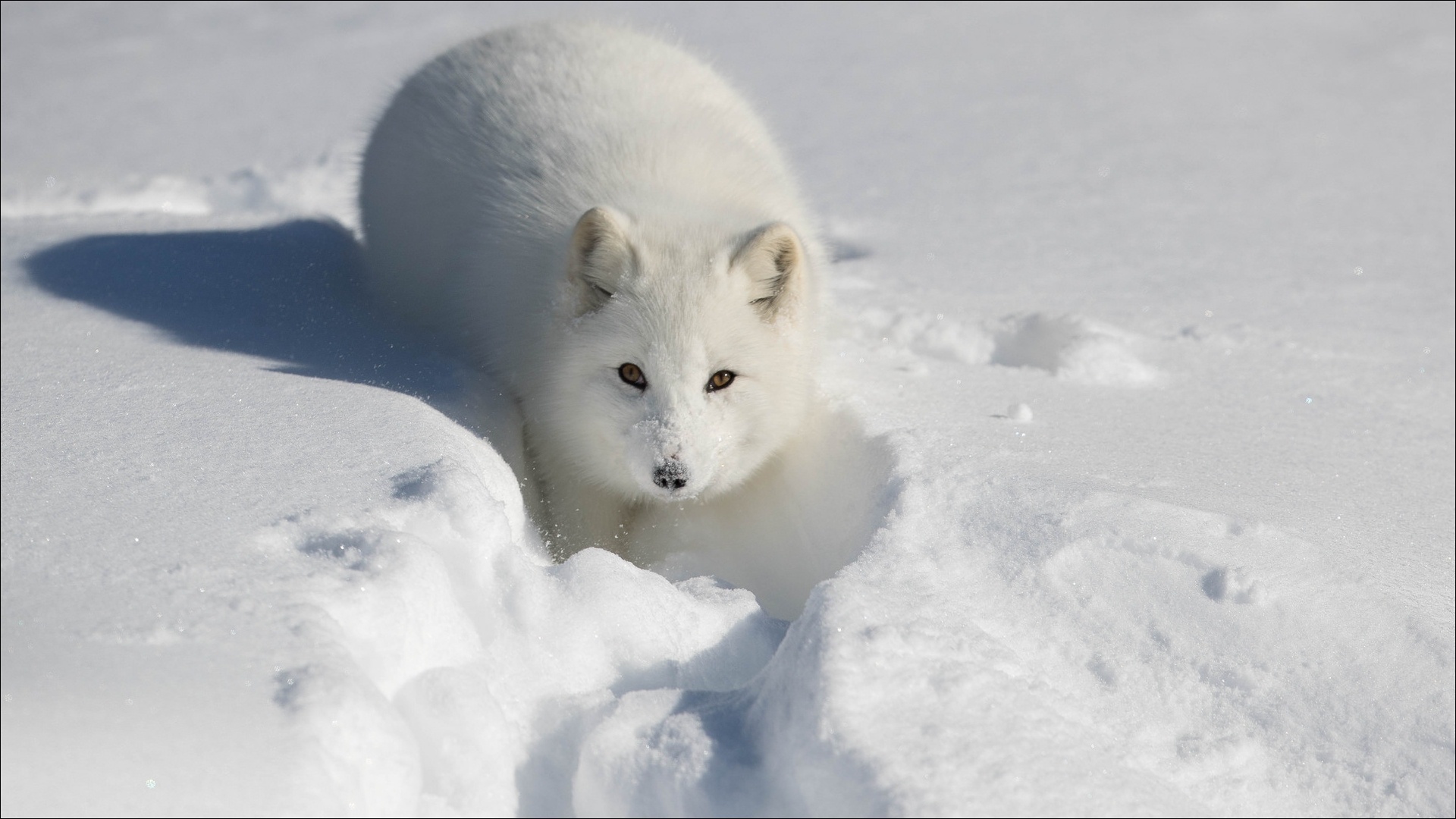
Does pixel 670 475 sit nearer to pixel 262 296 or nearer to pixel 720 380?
pixel 720 380

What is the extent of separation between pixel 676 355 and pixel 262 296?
183 centimetres

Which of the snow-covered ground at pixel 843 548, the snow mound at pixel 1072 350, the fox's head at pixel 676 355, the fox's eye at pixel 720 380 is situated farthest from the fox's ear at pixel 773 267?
the snow mound at pixel 1072 350

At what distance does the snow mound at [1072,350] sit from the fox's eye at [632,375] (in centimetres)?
152

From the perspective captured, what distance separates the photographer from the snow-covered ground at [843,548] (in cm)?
176

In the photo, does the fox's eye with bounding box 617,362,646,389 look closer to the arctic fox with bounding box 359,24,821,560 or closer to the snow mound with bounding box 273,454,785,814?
the arctic fox with bounding box 359,24,821,560

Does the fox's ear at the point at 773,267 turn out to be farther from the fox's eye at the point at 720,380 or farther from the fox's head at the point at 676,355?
the fox's eye at the point at 720,380

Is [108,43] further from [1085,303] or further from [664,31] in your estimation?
[1085,303]

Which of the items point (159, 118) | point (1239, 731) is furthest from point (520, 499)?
point (159, 118)

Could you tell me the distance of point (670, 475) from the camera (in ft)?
9.85

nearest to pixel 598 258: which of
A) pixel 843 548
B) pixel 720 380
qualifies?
pixel 720 380

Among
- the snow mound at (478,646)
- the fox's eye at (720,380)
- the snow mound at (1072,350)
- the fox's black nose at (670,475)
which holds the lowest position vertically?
the snow mound at (1072,350)

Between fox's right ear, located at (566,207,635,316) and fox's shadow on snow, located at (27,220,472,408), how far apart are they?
506mm

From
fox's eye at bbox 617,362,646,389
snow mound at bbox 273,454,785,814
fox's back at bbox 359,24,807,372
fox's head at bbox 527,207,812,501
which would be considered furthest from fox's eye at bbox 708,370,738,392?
snow mound at bbox 273,454,785,814

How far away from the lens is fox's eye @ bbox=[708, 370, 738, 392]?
321 cm
